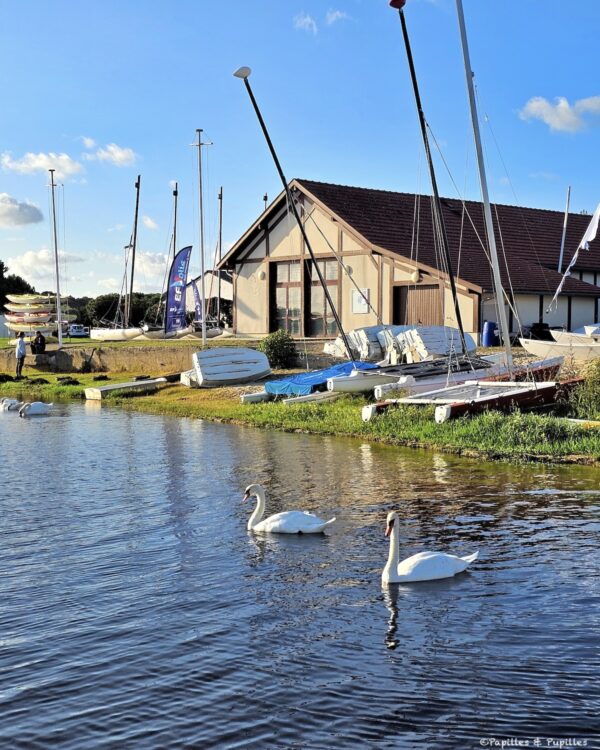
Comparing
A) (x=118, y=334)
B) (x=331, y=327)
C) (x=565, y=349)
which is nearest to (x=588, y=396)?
(x=565, y=349)

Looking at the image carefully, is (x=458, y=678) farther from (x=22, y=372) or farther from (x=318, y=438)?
(x=22, y=372)

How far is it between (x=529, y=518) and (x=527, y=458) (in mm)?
4668

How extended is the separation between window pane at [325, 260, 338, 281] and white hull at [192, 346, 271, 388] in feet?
27.3

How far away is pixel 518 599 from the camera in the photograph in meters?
8.83

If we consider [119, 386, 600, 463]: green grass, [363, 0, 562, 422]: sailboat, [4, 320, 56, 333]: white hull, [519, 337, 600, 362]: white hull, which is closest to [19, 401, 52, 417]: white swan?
[119, 386, 600, 463]: green grass

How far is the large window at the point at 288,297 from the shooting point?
3966cm

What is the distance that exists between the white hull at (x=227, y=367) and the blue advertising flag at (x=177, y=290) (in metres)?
11.8

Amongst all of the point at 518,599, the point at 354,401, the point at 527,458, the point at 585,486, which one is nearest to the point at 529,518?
the point at 585,486

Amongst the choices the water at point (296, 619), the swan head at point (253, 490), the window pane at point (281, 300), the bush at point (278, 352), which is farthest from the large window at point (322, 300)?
the swan head at point (253, 490)

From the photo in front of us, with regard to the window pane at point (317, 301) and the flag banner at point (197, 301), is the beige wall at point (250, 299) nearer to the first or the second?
the window pane at point (317, 301)

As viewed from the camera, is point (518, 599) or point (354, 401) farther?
point (354, 401)

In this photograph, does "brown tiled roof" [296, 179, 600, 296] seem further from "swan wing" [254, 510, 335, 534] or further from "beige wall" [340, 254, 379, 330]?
"swan wing" [254, 510, 335, 534]

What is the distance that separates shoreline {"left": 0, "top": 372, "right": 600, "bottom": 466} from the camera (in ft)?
55.9

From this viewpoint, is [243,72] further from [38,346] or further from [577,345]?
[38,346]
